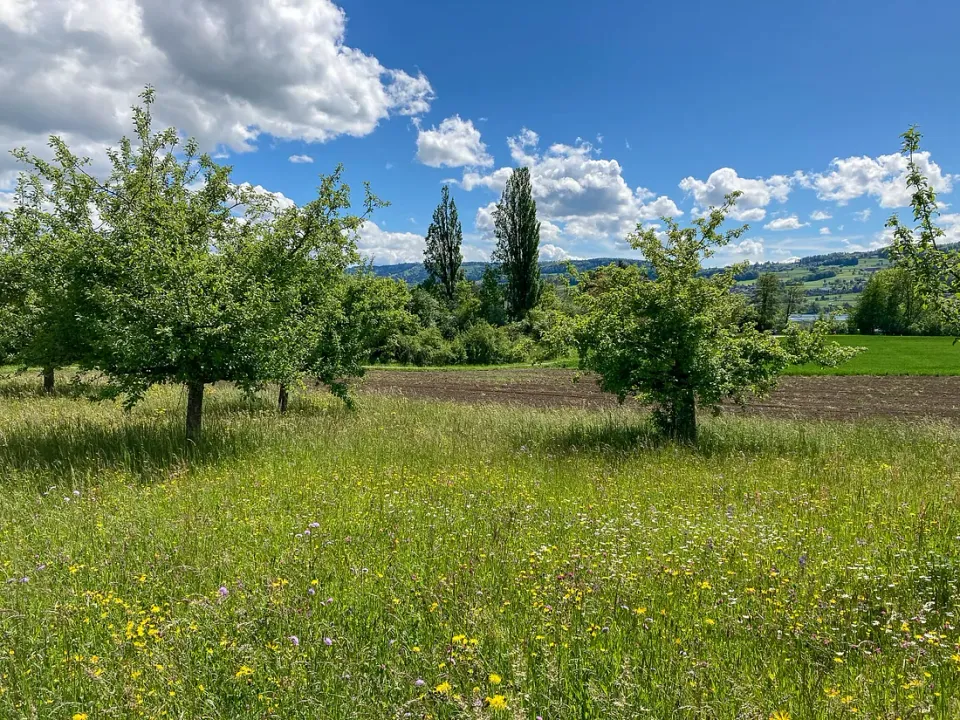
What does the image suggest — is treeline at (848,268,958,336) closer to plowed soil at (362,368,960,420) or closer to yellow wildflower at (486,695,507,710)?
plowed soil at (362,368,960,420)

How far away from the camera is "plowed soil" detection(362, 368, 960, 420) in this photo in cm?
2188

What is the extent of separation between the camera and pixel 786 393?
91.6 feet

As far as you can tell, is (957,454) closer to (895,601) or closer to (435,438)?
(895,601)

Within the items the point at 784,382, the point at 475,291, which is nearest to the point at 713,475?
the point at 784,382

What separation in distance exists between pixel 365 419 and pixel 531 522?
7.77 m

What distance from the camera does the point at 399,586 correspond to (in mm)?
4121

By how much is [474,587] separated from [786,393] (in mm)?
29593

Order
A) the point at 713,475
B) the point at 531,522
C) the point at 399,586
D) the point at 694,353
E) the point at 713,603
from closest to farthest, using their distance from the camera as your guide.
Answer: the point at 713,603 → the point at 399,586 → the point at 531,522 → the point at 713,475 → the point at 694,353

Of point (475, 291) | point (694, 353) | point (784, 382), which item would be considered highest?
point (475, 291)

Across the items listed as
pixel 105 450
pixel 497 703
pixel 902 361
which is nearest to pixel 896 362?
pixel 902 361

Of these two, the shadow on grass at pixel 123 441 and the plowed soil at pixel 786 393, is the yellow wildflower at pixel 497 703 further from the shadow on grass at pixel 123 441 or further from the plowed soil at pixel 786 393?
the plowed soil at pixel 786 393

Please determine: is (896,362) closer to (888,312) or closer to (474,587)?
(888,312)

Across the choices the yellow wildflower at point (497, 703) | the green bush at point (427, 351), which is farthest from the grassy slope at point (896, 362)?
the yellow wildflower at point (497, 703)

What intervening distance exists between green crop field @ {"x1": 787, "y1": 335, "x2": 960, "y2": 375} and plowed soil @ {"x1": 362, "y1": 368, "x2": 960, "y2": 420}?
2105 mm
